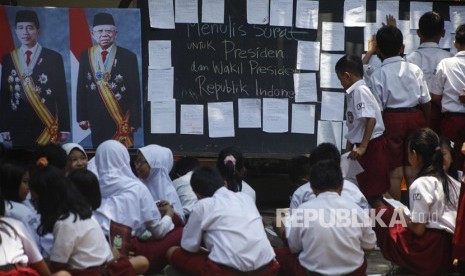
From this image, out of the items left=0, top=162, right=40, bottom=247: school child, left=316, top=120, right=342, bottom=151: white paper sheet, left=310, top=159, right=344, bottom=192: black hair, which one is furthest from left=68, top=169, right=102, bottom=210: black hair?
left=316, top=120, right=342, bottom=151: white paper sheet

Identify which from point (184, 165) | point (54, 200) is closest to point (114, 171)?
point (54, 200)

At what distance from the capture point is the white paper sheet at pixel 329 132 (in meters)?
9.48

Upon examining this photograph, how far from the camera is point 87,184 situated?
670 cm

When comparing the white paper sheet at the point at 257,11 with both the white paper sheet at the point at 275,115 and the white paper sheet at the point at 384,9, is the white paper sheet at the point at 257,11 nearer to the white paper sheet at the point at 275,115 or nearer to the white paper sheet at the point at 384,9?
the white paper sheet at the point at 275,115

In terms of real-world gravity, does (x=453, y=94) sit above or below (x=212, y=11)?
below

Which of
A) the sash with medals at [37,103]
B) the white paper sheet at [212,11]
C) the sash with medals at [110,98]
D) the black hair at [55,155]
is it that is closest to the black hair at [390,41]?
the white paper sheet at [212,11]

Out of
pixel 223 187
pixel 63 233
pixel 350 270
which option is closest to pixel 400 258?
pixel 350 270

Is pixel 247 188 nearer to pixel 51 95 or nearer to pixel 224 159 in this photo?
pixel 224 159

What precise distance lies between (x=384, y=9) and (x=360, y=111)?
1.94m

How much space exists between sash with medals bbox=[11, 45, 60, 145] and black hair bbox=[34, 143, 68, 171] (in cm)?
124

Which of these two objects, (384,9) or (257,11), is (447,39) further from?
(257,11)

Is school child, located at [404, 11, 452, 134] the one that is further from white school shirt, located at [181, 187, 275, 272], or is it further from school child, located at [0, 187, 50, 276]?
school child, located at [0, 187, 50, 276]

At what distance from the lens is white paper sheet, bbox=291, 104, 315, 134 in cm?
947

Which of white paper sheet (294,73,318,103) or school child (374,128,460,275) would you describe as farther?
white paper sheet (294,73,318,103)
